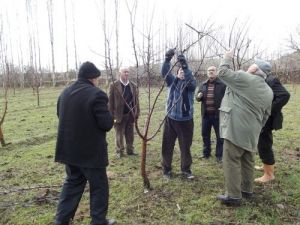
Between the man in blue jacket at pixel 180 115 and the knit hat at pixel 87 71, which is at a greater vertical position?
the knit hat at pixel 87 71

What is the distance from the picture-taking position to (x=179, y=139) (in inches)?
213

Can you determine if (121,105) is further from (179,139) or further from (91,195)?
(91,195)

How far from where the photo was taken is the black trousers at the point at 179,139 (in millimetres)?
5328

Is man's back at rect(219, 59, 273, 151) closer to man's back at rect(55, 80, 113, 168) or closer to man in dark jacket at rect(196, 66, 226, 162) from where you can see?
man's back at rect(55, 80, 113, 168)

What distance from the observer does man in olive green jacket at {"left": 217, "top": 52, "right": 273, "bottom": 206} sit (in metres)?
4.24

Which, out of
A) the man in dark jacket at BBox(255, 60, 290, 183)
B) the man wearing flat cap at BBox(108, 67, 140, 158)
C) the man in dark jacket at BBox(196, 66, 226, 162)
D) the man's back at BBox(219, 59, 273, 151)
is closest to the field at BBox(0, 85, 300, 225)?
the man in dark jacket at BBox(255, 60, 290, 183)

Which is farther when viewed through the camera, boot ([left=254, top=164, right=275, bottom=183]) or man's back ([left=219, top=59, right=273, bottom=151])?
boot ([left=254, top=164, right=275, bottom=183])

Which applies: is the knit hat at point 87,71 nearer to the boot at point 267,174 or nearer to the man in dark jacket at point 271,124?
the man in dark jacket at point 271,124

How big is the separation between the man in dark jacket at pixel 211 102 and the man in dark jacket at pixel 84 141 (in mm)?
3195

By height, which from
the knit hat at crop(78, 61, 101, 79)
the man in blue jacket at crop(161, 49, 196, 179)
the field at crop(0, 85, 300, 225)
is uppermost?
the knit hat at crop(78, 61, 101, 79)

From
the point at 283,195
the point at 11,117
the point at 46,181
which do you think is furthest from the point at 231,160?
the point at 11,117

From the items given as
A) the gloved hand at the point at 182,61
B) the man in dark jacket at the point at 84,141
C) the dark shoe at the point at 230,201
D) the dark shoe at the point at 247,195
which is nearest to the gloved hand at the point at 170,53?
the gloved hand at the point at 182,61

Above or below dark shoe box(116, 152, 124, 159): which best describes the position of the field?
below

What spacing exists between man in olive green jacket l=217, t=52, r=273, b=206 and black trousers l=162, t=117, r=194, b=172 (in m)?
1.00
